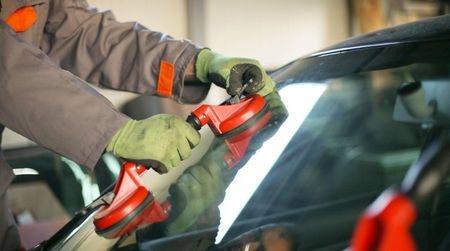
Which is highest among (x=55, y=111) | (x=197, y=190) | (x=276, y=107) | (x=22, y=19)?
(x=22, y=19)

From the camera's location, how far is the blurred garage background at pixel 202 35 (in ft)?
8.59

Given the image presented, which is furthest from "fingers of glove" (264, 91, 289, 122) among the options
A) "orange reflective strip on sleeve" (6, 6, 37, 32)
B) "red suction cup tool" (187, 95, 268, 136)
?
"orange reflective strip on sleeve" (6, 6, 37, 32)

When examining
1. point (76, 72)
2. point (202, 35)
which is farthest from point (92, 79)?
point (202, 35)

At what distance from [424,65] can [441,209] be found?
356 mm

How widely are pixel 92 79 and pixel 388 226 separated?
113cm

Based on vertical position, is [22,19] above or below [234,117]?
above

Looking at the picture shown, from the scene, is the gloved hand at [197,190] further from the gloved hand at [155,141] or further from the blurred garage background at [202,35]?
the blurred garage background at [202,35]

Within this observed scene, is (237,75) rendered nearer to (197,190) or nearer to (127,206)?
(197,190)

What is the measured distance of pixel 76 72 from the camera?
1472 mm

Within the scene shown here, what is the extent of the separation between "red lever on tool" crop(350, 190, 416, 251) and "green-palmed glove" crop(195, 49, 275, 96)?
662mm

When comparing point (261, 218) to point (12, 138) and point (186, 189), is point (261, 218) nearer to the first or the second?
point (186, 189)

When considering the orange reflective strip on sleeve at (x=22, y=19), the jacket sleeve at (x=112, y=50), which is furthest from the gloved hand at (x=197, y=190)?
the orange reflective strip on sleeve at (x=22, y=19)

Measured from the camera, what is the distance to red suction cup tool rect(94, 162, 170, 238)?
3.26 feet

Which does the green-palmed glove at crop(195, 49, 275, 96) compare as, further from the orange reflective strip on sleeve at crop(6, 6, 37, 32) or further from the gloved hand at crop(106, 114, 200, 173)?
the orange reflective strip on sleeve at crop(6, 6, 37, 32)
